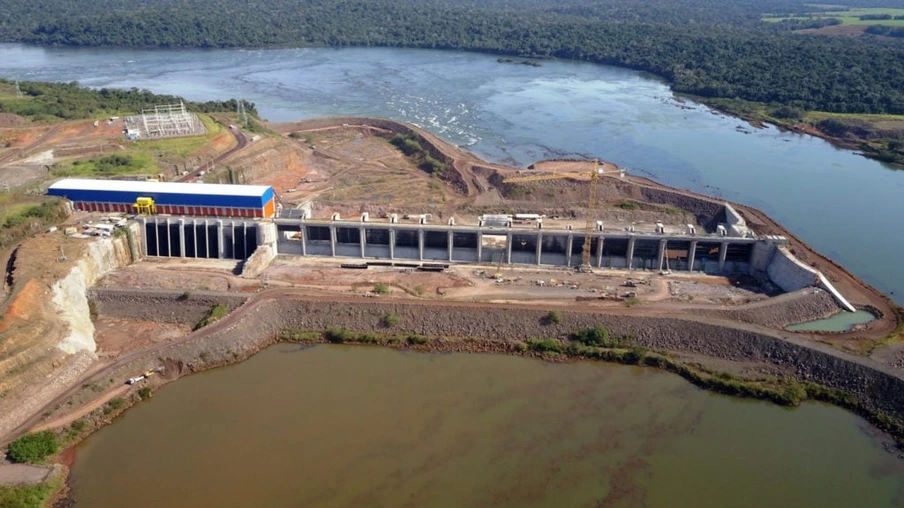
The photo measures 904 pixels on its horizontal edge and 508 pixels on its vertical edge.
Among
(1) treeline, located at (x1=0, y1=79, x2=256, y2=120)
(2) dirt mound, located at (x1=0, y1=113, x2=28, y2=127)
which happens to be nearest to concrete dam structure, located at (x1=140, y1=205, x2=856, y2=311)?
(2) dirt mound, located at (x1=0, y1=113, x2=28, y2=127)

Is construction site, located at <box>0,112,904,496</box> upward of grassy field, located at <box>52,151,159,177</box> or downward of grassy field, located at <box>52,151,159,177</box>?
downward

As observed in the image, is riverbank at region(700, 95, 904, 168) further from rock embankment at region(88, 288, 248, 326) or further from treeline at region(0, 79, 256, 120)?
rock embankment at region(88, 288, 248, 326)

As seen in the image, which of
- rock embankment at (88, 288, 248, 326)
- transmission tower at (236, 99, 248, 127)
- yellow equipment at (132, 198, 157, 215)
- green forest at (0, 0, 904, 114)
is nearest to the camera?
rock embankment at (88, 288, 248, 326)

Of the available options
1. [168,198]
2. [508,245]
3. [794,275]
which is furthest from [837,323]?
[168,198]

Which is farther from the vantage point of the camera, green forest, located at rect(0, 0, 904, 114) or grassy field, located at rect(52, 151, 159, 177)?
green forest, located at rect(0, 0, 904, 114)

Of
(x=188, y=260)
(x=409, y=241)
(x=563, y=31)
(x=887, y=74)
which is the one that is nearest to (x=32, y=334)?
(x=188, y=260)

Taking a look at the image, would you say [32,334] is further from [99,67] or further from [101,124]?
[99,67]
